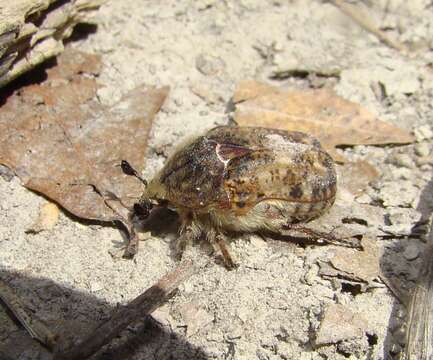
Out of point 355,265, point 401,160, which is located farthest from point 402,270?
point 401,160

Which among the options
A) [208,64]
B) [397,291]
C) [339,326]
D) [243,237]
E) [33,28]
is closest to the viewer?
[339,326]

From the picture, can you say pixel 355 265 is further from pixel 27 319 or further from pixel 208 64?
pixel 208 64

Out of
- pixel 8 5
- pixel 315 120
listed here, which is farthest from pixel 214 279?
pixel 8 5

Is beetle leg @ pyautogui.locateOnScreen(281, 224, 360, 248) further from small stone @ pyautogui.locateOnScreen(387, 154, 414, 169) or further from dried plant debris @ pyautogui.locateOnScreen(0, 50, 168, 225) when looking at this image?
dried plant debris @ pyautogui.locateOnScreen(0, 50, 168, 225)

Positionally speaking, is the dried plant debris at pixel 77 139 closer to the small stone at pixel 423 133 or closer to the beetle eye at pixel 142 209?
the beetle eye at pixel 142 209

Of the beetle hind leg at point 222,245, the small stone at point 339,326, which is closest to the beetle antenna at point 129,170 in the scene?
the beetle hind leg at point 222,245

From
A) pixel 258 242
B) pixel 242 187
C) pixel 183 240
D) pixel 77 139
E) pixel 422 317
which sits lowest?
pixel 258 242

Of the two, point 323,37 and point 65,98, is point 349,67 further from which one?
point 65,98
